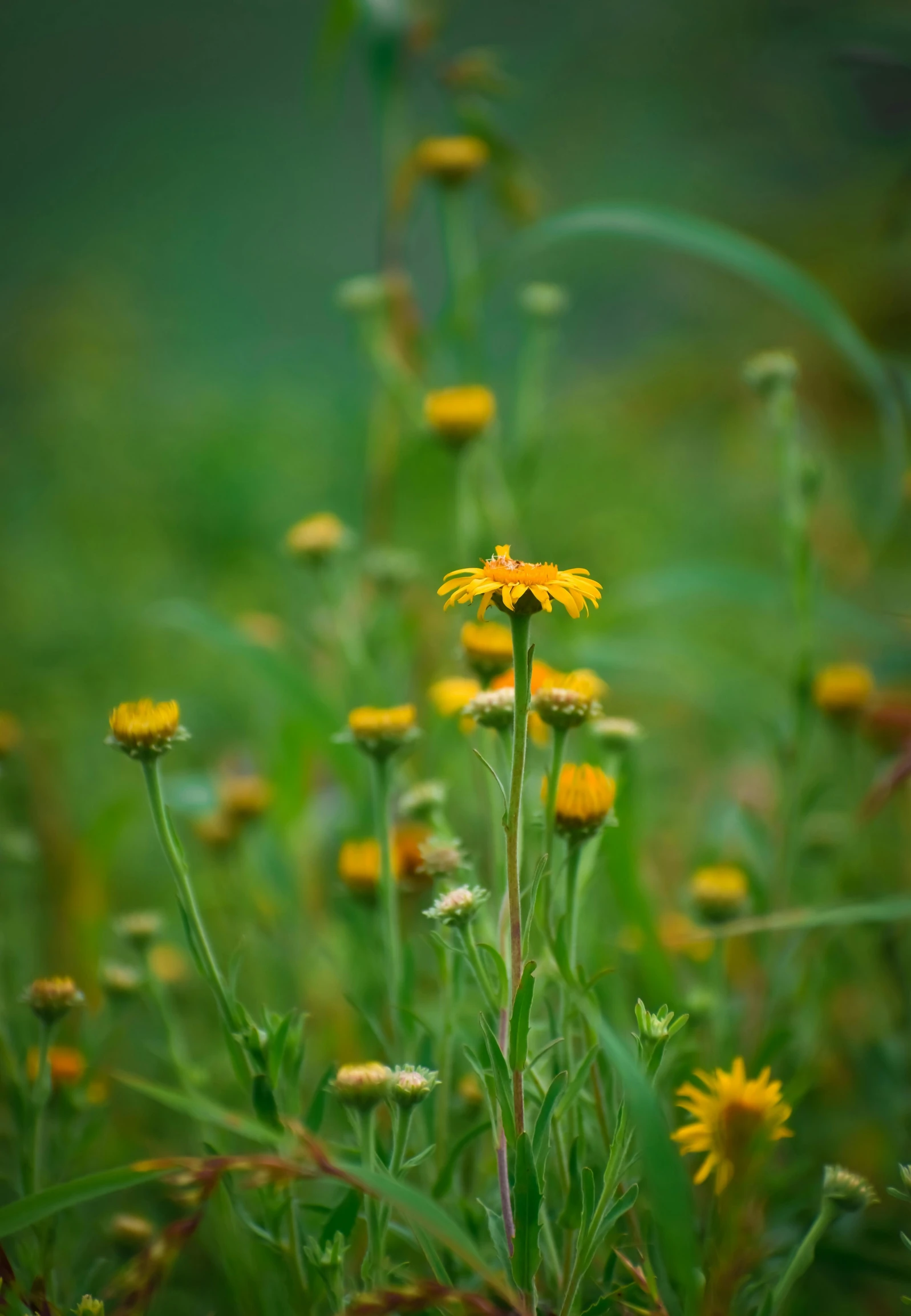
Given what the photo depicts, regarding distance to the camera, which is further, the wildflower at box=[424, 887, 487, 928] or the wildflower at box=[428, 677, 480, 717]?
the wildflower at box=[428, 677, 480, 717]

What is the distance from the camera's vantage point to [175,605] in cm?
90

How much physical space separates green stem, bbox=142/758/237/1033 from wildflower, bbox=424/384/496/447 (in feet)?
A: 1.38

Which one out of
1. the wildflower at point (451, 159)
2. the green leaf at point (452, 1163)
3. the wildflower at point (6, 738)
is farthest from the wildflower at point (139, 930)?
the wildflower at point (451, 159)

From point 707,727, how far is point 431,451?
805 millimetres

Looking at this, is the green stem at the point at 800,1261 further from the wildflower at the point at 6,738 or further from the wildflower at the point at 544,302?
the wildflower at the point at 544,302

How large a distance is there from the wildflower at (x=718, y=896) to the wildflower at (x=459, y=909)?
289 millimetres

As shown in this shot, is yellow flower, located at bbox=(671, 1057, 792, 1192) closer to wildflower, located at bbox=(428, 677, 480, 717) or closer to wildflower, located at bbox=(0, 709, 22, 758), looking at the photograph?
wildflower, located at bbox=(428, 677, 480, 717)

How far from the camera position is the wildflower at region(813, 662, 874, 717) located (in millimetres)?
804

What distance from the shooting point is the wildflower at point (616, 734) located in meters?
0.67

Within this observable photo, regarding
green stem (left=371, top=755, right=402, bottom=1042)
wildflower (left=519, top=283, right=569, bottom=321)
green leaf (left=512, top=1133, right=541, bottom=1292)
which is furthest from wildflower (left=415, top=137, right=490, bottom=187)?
green leaf (left=512, top=1133, right=541, bottom=1292)

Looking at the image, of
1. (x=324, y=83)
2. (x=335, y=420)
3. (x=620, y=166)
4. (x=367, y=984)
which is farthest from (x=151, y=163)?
(x=367, y=984)

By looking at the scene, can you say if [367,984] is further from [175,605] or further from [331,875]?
[175,605]

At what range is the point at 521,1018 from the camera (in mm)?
410

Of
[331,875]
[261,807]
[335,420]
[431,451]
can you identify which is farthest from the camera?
[335,420]
